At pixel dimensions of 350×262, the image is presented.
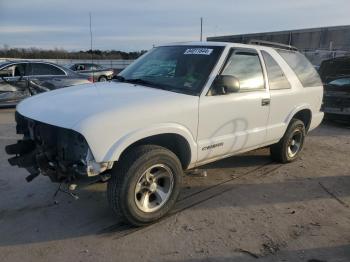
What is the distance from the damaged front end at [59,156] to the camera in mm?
3580

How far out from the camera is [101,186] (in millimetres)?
5027

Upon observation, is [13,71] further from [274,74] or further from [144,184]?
[144,184]

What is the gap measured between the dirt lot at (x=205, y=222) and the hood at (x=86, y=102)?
1104mm

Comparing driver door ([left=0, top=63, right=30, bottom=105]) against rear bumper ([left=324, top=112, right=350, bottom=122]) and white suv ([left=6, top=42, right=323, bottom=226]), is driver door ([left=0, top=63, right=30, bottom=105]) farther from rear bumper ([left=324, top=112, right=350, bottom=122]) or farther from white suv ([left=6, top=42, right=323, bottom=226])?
rear bumper ([left=324, top=112, right=350, bottom=122])

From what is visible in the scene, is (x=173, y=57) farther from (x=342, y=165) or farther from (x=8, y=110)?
(x=8, y=110)

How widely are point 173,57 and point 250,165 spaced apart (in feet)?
7.29

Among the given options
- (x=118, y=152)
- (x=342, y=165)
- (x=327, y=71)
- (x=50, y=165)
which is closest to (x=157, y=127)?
(x=118, y=152)

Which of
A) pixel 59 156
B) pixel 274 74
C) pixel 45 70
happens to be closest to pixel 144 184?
pixel 59 156

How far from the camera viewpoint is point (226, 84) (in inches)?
175

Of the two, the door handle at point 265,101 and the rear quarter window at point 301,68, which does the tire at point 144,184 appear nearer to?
the door handle at point 265,101

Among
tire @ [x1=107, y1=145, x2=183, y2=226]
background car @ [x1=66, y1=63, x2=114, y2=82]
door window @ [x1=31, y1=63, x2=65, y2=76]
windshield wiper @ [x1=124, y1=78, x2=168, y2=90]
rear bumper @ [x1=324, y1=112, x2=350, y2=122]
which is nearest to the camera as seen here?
tire @ [x1=107, y1=145, x2=183, y2=226]

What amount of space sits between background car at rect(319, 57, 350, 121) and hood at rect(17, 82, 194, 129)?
665 cm


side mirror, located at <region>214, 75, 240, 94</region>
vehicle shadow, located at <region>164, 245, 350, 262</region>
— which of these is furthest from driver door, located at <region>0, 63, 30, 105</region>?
vehicle shadow, located at <region>164, 245, 350, 262</region>

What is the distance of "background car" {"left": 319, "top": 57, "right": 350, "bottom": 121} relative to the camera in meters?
9.55
